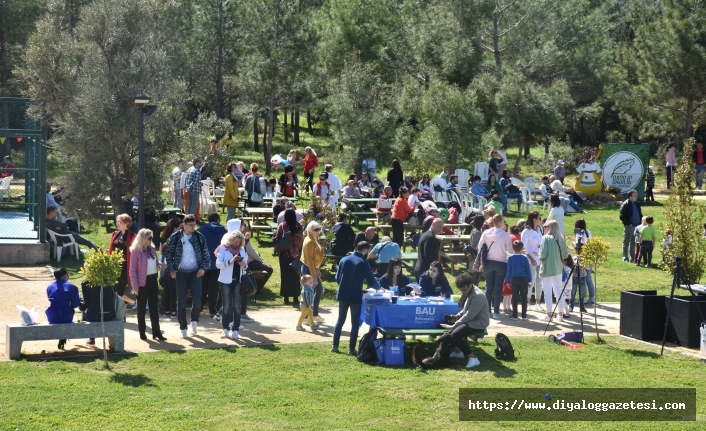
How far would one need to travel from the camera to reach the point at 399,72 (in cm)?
3694

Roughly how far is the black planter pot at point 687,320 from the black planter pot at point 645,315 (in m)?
0.27

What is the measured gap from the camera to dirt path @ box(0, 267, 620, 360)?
40.7ft

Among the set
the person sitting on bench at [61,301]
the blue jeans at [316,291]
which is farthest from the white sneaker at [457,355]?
the person sitting on bench at [61,301]

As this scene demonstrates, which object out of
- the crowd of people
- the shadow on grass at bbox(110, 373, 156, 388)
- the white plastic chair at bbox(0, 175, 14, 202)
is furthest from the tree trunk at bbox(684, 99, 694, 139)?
the shadow on grass at bbox(110, 373, 156, 388)

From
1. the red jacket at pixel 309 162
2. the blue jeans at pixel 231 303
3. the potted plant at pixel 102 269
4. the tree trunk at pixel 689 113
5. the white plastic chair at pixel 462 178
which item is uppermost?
the tree trunk at pixel 689 113

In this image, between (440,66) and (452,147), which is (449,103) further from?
(440,66)

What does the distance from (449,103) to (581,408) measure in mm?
20117

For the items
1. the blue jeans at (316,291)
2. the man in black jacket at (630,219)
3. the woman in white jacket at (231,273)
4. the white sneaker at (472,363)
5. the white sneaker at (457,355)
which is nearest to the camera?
the white sneaker at (472,363)

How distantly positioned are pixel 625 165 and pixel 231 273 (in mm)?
20236

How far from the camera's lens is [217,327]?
13.8 meters

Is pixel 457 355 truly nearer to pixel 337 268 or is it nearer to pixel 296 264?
pixel 296 264

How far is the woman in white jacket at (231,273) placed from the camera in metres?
12.8

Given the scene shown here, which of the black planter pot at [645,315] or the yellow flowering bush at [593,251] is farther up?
the yellow flowering bush at [593,251]

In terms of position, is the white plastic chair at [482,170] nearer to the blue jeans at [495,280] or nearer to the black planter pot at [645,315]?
the blue jeans at [495,280]
